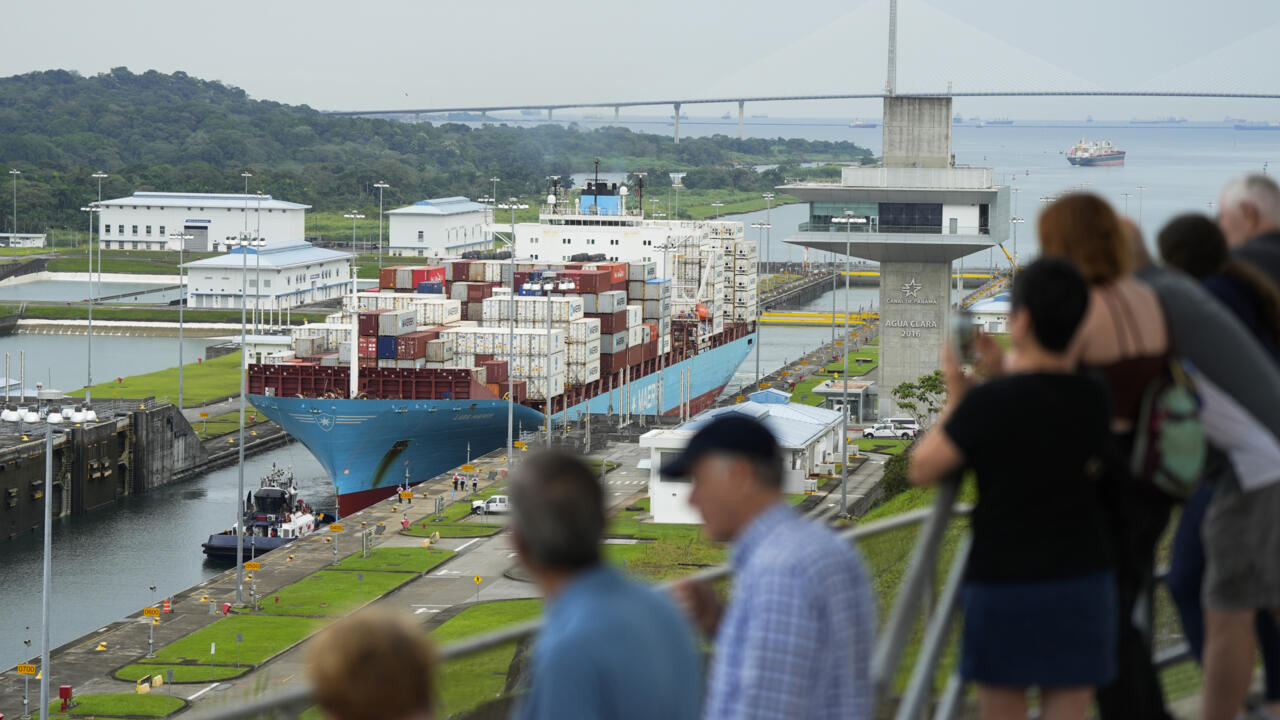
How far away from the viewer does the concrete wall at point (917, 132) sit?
4688 centimetres

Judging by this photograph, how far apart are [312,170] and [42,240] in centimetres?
3871

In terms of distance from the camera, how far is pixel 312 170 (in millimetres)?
153250

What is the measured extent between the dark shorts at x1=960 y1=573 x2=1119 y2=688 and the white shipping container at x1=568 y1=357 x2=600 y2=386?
147ft

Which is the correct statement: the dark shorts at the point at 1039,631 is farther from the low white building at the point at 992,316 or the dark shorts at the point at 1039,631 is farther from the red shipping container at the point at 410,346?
the low white building at the point at 992,316

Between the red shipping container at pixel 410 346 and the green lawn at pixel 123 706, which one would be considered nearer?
the green lawn at pixel 123 706

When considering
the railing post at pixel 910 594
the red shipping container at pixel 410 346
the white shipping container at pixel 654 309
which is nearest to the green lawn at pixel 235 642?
the red shipping container at pixel 410 346

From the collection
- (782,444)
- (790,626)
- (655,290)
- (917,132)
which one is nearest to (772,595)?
(790,626)

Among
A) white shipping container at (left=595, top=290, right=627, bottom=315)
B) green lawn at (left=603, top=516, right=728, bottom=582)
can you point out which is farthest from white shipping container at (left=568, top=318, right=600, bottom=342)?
green lawn at (left=603, top=516, right=728, bottom=582)

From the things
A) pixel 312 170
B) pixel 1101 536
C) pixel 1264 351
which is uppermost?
pixel 312 170

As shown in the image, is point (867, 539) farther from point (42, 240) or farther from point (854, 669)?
point (42, 240)

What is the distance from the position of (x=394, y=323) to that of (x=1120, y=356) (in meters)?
39.9

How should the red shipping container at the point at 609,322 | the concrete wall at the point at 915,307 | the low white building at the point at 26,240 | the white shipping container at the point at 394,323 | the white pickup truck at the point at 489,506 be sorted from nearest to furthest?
the white pickup truck at the point at 489,506, the white shipping container at the point at 394,323, the concrete wall at the point at 915,307, the red shipping container at the point at 609,322, the low white building at the point at 26,240

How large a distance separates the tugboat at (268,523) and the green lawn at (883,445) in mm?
15281

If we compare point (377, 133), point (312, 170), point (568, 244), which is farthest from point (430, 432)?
point (377, 133)
